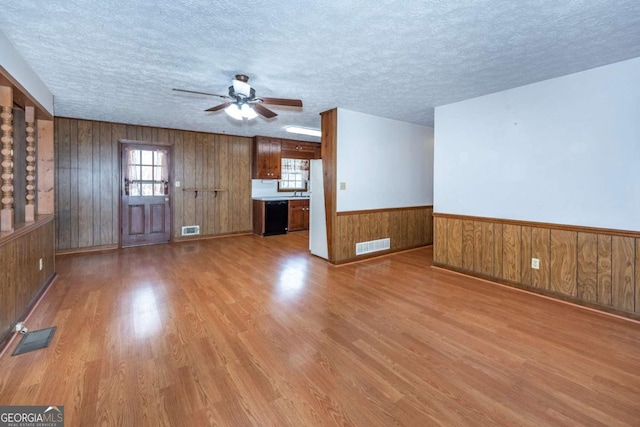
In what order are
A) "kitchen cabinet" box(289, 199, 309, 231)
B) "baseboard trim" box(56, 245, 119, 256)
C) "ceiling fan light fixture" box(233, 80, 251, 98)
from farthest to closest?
"kitchen cabinet" box(289, 199, 309, 231) → "baseboard trim" box(56, 245, 119, 256) → "ceiling fan light fixture" box(233, 80, 251, 98)

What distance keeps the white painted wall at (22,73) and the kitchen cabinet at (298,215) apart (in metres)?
4.78

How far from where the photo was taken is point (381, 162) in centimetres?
507

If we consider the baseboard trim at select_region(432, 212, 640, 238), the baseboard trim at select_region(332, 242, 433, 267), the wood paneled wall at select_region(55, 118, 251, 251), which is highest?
the wood paneled wall at select_region(55, 118, 251, 251)

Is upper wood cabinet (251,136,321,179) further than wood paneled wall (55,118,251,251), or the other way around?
upper wood cabinet (251,136,321,179)

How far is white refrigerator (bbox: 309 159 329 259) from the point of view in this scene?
4871 millimetres

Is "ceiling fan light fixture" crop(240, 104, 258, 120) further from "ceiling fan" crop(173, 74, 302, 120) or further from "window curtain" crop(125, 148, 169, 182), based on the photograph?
"window curtain" crop(125, 148, 169, 182)

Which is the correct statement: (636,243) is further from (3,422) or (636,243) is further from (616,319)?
(3,422)

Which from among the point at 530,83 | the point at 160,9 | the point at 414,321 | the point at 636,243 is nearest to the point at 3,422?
the point at 160,9

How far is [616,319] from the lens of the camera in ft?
9.11

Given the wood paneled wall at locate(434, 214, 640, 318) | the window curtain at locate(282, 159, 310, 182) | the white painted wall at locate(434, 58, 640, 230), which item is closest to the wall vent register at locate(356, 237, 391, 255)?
the wood paneled wall at locate(434, 214, 640, 318)

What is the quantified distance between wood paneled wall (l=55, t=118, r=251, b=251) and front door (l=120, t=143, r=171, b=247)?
0.45 ft

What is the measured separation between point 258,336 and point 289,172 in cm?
614

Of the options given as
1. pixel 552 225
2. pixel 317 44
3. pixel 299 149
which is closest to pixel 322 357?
pixel 317 44

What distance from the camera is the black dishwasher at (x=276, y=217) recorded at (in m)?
7.02
